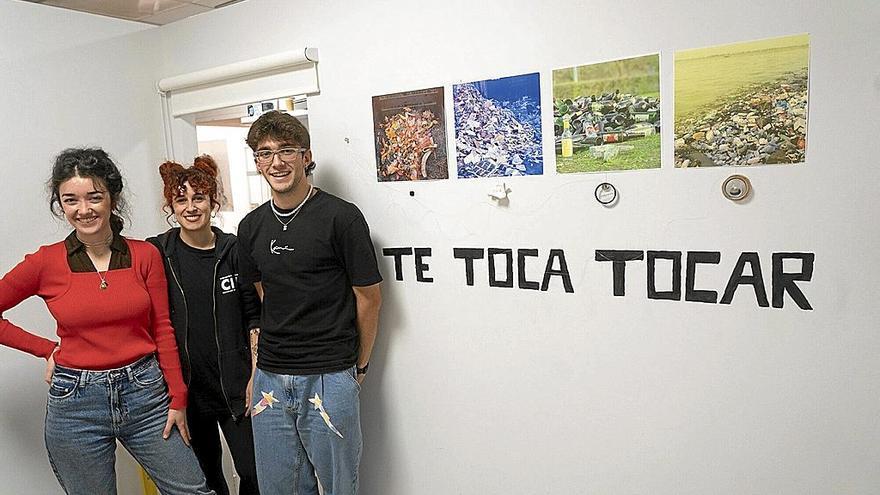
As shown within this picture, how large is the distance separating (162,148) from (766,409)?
8.01 feet

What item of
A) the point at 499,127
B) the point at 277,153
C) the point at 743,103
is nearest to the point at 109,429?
the point at 277,153

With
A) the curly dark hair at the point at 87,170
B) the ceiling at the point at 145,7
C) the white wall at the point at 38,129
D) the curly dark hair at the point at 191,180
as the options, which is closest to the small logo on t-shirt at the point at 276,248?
the curly dark hair at the point at 191,180

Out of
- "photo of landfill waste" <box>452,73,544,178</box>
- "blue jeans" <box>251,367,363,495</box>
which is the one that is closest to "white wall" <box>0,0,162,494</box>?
"blue jeans" <box>251,367,363,495</box>

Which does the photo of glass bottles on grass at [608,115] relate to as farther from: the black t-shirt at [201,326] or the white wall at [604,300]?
the black t-shirt at [201,326]

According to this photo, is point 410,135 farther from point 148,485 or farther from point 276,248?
point 148,485

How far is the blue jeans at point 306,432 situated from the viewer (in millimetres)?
1896

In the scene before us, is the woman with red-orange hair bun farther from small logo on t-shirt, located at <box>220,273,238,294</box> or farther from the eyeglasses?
the eyeglasses

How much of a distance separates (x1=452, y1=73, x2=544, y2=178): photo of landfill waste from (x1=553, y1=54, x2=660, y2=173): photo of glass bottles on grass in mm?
71

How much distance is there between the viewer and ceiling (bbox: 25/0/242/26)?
257 cm

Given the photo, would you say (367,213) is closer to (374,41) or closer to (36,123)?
(374,41)

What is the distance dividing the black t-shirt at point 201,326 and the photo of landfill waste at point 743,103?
1468 mm

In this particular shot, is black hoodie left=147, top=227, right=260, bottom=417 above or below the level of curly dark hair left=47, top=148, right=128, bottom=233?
below

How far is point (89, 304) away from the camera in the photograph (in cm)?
184

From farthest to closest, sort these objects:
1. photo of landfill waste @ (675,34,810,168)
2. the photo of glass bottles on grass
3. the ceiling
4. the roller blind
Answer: the ceiling, the roller blind, the photo of glass bottles on grass, photo of landfill waste @ (675,34,810,168)
